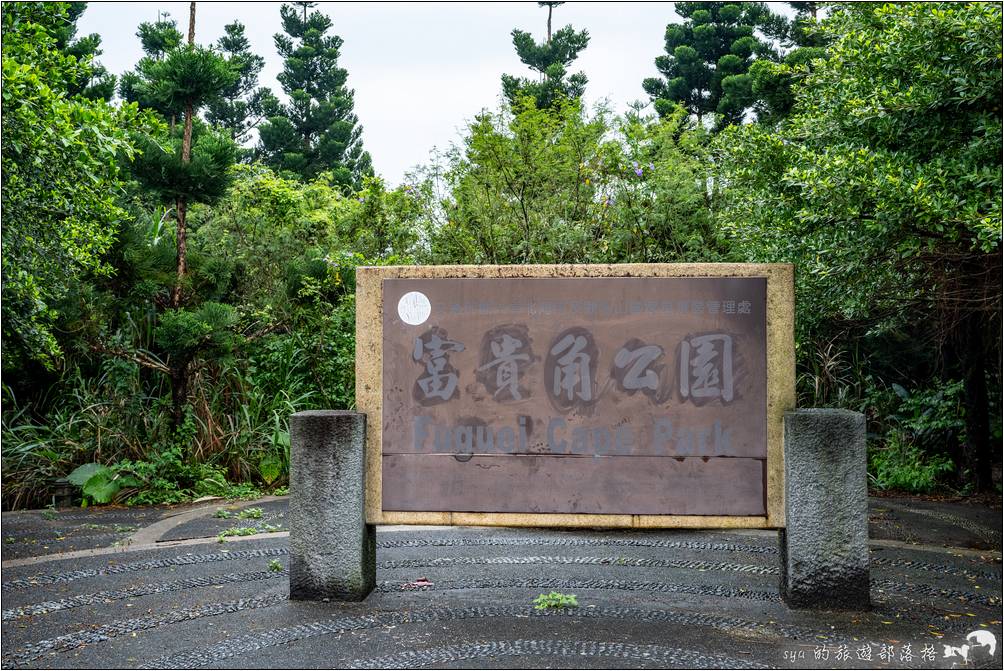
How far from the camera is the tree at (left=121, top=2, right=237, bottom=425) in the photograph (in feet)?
26.5

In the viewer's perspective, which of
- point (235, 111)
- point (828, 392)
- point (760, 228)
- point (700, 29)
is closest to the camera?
point (760, 228)

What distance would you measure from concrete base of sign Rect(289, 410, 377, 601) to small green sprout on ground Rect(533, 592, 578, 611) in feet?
2.92

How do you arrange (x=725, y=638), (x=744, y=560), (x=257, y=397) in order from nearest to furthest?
(x=725, y=638) → (x=744, y=560) → (x=257, y=397)

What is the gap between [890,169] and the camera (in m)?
5.00

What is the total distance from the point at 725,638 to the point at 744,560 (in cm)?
172

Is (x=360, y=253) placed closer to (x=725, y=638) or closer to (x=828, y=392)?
(x=828, y=392)

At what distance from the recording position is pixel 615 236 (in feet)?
29.7

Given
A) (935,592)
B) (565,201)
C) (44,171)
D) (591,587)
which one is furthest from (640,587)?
(565,201)

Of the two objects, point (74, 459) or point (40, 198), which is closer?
point (40, 198)

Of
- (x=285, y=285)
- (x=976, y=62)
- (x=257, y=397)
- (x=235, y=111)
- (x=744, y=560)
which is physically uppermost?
(x=235, y=111)

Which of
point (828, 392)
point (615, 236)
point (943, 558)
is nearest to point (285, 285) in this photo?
point (615, 236)

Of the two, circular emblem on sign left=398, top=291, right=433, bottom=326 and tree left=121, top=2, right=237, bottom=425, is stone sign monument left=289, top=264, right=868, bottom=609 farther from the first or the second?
tree left=121, top=2, right=237, bottom=425

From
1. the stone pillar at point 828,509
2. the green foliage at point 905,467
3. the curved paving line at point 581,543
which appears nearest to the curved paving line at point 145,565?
the curved paving line at point 581,543
